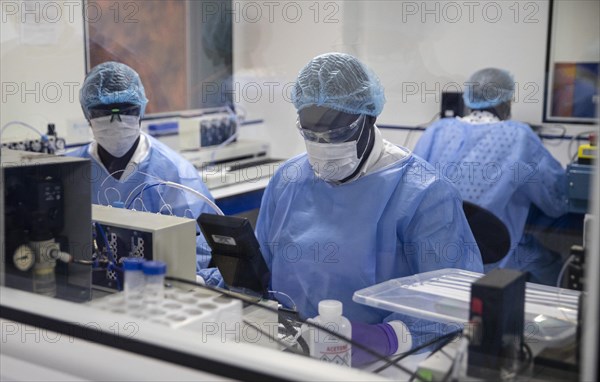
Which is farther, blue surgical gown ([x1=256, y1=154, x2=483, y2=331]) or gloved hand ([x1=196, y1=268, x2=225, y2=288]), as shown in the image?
blue surgical gown ([x1=256, y1=154, x2=483, y2=331])

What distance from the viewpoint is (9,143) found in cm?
280

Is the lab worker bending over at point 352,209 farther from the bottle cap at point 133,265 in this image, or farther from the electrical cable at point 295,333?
the bottle cap at point 133,265

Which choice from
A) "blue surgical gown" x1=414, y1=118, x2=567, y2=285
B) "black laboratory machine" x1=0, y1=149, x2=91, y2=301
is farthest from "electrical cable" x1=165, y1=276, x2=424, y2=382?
"blue surgical gown" x1=414, y1=118, x2=567, y2=285

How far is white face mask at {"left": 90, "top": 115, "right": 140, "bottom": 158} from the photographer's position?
2.32 metres

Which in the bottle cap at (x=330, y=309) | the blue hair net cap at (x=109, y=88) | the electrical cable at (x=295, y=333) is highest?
the blue hair net cap at (x=109, y=88)

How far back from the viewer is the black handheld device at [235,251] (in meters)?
1.43

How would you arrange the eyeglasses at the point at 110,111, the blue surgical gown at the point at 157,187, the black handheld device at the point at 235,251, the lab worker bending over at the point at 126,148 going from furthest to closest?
the eyeglasses at the point at 110,111, the lab worker bending over at the point at 126,148, the blue surgical gown at the point at 157,187, the black handheld device at the point at 235,251

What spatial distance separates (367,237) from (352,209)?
89 millimetres

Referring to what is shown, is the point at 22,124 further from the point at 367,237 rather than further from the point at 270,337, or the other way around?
the point at 270,337

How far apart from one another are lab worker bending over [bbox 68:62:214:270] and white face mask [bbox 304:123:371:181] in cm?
48

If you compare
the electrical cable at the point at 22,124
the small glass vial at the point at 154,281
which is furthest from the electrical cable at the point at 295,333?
the electrical cable at the point at 22,124

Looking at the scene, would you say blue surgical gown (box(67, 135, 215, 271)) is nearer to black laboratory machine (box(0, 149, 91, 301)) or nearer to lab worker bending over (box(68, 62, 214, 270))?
lab worker bending over (box(68, 62, 214, 270))

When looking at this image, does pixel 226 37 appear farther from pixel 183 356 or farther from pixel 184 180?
pixel 183 356

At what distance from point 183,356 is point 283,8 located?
305 centimetres
